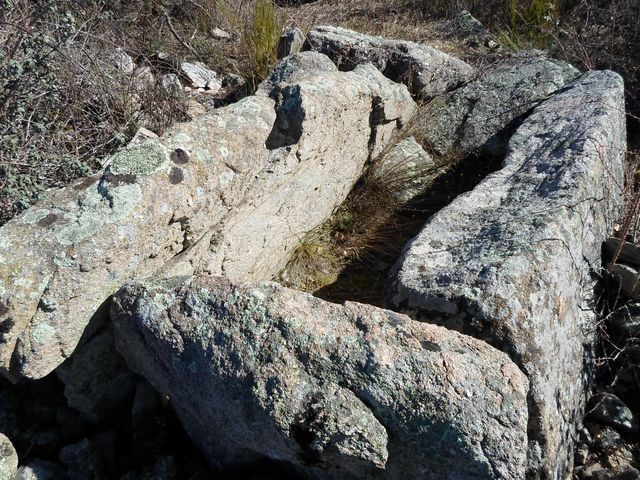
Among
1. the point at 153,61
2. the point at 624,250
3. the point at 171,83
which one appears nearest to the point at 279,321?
the point at 624,250

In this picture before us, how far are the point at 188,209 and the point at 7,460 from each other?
1171 mm

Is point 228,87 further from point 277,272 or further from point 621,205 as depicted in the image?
point 621,205

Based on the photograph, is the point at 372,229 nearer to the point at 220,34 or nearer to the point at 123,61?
the point at 123,61

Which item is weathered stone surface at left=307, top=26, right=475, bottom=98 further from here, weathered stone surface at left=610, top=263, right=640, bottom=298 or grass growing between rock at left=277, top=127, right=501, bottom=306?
weathered stone surface at left=610, top=263, right=640, bottom=298

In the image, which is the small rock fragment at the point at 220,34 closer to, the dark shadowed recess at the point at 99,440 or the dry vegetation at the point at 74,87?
the dry vegetation at the point at 74,87

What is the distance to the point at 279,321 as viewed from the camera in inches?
75.9

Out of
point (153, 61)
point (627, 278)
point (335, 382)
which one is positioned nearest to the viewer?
point (335, 382)

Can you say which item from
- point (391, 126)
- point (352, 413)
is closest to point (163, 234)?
point (352, 413)

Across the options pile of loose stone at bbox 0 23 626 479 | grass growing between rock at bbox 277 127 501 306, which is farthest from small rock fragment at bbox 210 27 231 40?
pile of loose stone at bbox 0 23 626 479

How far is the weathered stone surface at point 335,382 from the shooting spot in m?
1.75

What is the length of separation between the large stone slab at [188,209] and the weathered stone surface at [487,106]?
0.83 meters

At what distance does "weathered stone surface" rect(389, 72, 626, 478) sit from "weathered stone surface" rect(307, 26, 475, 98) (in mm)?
1231

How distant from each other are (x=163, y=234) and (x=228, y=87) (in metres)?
2.78

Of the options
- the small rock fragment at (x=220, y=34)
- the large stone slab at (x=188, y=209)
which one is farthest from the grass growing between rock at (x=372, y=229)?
the small rock fragment at (x=220, y=34)
